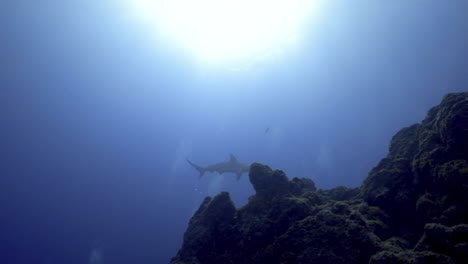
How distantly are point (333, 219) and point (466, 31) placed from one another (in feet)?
302

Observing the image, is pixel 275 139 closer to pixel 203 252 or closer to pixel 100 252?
pixel 100 252

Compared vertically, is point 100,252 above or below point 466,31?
below

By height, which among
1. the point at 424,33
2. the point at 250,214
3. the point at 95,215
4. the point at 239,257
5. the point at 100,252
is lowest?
the point at 239,257

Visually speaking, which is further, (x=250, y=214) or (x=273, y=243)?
(x=250, y=214)

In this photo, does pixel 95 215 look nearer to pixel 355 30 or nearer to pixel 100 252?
pixel 100 252

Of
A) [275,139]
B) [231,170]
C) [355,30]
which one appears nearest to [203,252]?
[231,170]

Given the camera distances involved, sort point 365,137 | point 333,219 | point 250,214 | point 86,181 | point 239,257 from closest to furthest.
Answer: point 333,219 < point 239,257 < point 250,214 < point 86,181 < point 365,137

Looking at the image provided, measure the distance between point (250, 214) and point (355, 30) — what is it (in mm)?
75580

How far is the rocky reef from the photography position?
4.30m

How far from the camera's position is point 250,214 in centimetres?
663

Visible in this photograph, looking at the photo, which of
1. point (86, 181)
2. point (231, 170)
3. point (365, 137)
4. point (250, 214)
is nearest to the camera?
point (250, 214)

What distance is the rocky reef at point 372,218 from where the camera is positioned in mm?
4305

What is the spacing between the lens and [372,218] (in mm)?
5613

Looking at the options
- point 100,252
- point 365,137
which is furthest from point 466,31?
point 100,252
